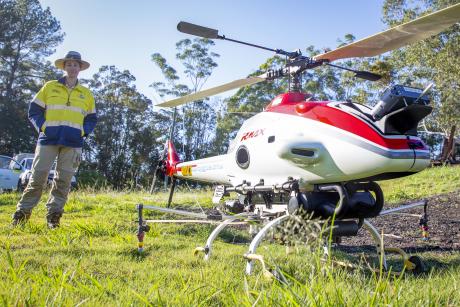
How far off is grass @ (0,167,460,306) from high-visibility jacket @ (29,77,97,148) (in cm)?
105

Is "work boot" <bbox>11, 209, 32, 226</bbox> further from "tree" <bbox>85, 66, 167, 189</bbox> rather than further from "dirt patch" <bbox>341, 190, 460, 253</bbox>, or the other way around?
"tree" <bbox>85, 66, 167, 189</bbox>

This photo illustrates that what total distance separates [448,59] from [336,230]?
61.5 feet

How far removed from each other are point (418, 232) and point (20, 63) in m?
33.3

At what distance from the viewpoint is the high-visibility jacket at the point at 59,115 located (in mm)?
4738

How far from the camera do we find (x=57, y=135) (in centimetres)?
474

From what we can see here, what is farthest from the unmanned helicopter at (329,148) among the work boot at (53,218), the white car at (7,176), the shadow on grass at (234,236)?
the white car at (7,176)

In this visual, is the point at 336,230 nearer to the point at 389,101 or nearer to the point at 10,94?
the point at 389,101

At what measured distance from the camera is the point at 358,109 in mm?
3045

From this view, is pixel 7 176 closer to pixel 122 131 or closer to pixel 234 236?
pixel 234 236

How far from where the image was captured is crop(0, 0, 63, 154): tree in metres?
30.1

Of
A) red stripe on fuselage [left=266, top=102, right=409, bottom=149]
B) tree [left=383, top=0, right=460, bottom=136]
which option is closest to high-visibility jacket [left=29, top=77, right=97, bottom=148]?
red stripe on fuselage [left=266, top=102, right=409, bottom=149]

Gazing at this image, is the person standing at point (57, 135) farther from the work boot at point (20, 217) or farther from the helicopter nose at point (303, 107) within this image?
the helicopter nose at point (303, 107)

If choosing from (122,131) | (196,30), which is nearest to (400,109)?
(196,30)

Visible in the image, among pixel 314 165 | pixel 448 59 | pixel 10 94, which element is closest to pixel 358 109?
pixel 314 165
